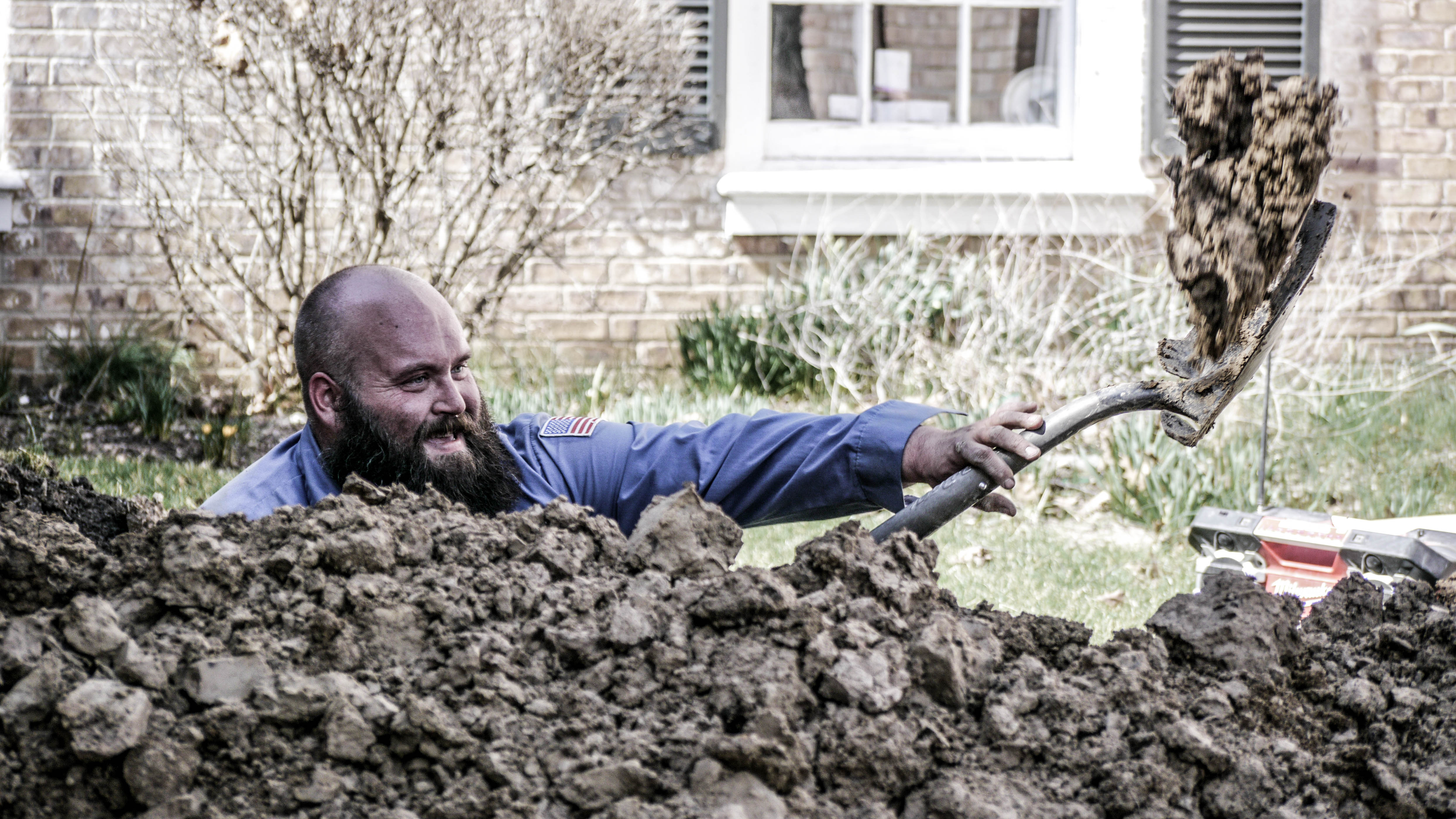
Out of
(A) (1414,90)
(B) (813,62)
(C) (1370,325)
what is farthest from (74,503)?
(A) (1414,90)

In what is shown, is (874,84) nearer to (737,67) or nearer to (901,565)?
(737,67)

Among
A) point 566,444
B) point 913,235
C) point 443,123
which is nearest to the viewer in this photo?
point 566,444

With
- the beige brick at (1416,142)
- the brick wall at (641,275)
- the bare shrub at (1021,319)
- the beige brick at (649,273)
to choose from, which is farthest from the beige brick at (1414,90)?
the beige brick at (649,273)

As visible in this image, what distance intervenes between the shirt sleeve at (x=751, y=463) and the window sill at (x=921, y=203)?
3783 millimetres

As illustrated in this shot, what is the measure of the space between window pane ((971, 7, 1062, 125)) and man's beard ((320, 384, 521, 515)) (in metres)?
5.15

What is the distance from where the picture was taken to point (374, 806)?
44.6 inches

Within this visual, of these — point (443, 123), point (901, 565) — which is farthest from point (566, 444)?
point (443, 123)

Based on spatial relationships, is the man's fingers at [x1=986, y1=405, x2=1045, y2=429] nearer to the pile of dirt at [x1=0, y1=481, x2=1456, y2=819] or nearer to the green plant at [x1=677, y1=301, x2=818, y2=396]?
the pile of dirt at [x1=0, y1=481, x2=1456, y2=819]

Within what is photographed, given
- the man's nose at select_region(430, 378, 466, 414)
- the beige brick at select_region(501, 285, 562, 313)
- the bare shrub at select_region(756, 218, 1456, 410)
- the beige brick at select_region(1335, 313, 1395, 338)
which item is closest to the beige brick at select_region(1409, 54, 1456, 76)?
the bare shrub at select_region(756, 218, 1456, 410)

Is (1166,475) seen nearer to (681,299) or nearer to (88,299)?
(681,299)

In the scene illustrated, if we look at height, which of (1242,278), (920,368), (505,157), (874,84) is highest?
(874,84)

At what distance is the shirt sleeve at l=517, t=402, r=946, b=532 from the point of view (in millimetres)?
2039

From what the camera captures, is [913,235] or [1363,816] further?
[913,235]

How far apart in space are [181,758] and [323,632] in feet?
0.60
